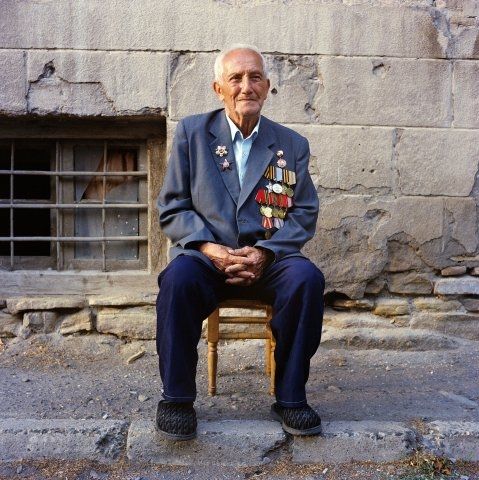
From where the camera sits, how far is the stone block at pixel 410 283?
3710 mm

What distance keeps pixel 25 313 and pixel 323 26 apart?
2.57 meters

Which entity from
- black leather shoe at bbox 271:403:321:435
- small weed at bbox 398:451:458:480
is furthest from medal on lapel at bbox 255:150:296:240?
small weed at bbox 398:451:458:480

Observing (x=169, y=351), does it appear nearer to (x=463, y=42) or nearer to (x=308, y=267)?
(x=308, y=267)

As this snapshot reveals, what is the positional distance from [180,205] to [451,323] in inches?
81.7

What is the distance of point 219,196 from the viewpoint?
261cm

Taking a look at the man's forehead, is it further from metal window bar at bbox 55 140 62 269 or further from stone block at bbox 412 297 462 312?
stone block at bbox 412 297 462 312

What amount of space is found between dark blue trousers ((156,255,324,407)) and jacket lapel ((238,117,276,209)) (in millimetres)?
386

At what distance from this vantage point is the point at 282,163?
272cm

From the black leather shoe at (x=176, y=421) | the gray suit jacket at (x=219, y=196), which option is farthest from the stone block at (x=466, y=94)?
the black leather shoe at (x=176, y=421)

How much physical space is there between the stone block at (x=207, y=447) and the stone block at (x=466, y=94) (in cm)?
234

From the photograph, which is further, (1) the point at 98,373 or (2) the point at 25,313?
(2) the point at 25,313

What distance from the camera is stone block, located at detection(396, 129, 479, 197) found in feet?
11.9

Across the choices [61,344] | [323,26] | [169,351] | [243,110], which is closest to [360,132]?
[323,26]

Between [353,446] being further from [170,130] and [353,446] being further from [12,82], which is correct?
[12,82]
